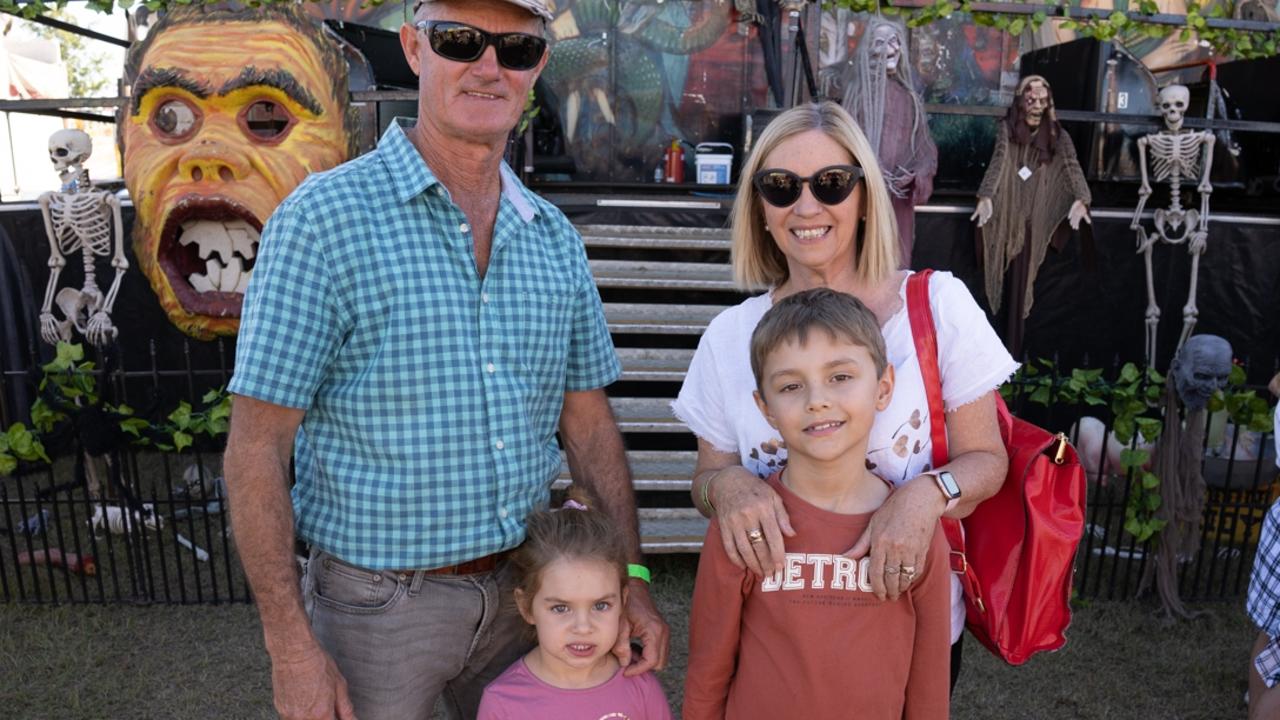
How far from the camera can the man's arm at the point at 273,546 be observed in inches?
59.2

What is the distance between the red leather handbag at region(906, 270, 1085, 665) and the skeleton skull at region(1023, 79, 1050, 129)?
5129 millimetres

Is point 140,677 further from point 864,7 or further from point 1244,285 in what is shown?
point 1244,285

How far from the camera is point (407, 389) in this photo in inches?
62.2

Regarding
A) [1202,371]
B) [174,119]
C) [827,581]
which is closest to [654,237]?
[174,119]

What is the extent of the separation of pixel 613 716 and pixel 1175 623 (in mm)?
3820

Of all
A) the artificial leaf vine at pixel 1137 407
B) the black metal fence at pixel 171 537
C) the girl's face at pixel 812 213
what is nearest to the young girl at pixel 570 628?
the girl's face at pixel 812 213

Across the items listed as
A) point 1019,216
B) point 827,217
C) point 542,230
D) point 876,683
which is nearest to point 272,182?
point 542,230

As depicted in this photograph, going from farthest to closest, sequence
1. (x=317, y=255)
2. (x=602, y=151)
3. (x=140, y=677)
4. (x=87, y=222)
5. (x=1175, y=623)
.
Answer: (x=602, y=151) < (x=87, y=222) < (x=1175, y=623) < (x=140, y=677) < (x=317, y=255)

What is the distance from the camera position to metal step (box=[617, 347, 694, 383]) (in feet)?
16.5

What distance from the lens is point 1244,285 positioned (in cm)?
702

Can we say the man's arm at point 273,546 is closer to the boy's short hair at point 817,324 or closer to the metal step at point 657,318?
the boy's short hair at point 817,324

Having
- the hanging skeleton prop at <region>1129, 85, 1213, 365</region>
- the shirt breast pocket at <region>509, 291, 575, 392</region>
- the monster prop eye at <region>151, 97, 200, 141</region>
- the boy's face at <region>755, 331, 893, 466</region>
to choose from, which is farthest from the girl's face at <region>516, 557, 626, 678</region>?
the hanging skeleton prop at <region>1129, 85, 1213, 365</region>

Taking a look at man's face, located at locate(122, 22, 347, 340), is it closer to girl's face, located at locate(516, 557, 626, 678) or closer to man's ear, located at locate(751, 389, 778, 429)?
girl's face, located at locate(516, 557, 626, 678)

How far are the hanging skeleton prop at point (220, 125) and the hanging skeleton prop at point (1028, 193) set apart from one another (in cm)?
454
